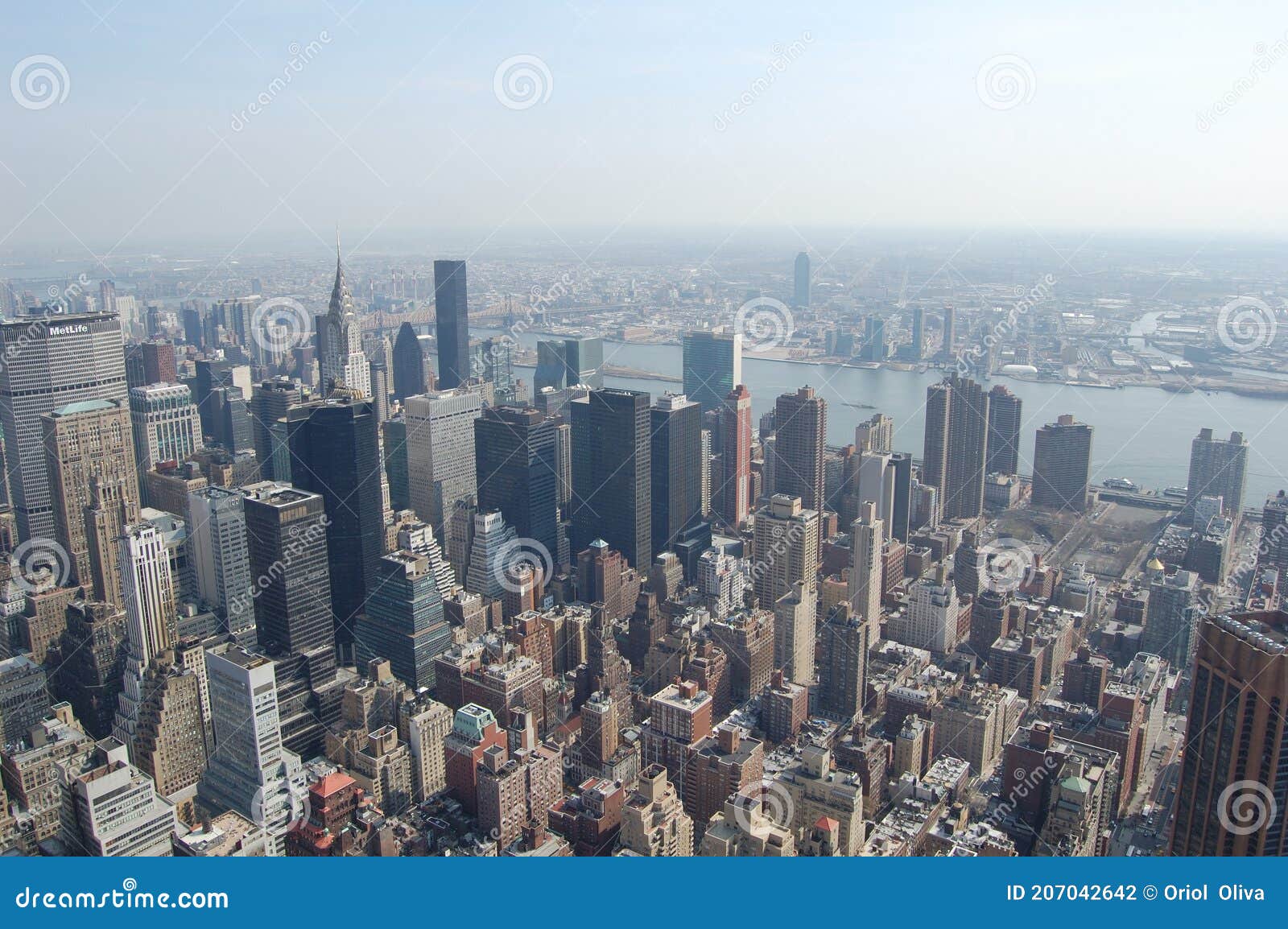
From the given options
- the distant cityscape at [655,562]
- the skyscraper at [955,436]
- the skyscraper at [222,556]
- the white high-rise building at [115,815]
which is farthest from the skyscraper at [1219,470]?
the white high-rise building at [115,815]

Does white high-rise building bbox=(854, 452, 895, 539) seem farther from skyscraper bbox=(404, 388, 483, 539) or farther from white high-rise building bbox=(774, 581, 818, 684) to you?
skyscraper bbox=(404, 388, 483, 539)

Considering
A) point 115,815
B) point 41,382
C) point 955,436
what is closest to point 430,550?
point 115,815

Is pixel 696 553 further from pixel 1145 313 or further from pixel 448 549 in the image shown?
pixel 1145 313

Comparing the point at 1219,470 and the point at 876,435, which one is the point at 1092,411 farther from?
the point at 876,435

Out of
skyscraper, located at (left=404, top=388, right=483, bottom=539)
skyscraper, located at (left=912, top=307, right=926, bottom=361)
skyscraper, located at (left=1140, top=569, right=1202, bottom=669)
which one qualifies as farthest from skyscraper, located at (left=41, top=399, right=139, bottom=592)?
skyscraper, located at (left=912, top=307, right=926, bottom=361)

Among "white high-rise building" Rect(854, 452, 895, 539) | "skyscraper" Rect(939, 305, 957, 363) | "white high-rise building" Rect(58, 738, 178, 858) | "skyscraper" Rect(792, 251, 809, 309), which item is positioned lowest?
"white high-rise building" Rect(58, 738, 178, 858)

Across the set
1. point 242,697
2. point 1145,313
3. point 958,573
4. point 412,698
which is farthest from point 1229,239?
point 242,697
